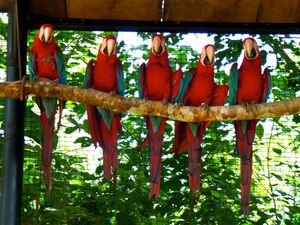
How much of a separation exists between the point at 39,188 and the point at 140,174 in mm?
815

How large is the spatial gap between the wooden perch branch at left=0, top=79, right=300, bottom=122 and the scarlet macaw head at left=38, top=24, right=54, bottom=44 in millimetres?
401

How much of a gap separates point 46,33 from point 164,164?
5.15 ft

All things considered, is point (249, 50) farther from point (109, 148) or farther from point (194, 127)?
point (109, 148)

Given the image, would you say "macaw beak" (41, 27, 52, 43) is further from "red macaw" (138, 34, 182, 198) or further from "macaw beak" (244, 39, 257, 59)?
"macaw beak" (244, 39, 257, 59)

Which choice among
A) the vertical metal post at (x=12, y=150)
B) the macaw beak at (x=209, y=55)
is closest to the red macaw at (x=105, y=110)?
the vertical metal post at (x=12, y=150)

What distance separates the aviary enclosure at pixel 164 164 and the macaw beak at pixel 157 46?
2.04 ft

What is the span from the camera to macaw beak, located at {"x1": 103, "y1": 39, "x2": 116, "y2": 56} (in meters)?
2.95

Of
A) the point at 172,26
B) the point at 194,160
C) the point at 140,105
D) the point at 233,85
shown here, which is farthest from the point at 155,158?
the point at 172,26

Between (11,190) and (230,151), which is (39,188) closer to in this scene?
(11,190)

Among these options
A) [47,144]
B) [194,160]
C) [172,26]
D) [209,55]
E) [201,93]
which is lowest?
[194,160]

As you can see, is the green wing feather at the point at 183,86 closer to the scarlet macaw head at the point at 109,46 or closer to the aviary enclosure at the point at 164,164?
the scarlet macaw head at the point at 109,46

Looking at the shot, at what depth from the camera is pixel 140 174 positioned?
3986 mm

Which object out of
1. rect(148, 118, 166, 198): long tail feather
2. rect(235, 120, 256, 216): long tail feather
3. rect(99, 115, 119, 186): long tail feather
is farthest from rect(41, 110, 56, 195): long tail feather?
rect(235, 120, 256, 216): long tail feather

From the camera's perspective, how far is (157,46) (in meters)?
3.03
